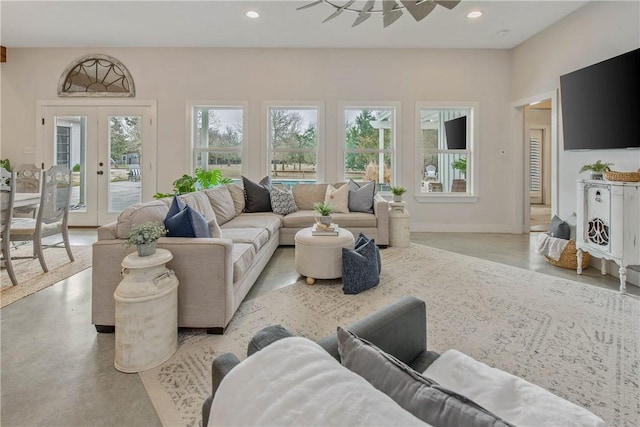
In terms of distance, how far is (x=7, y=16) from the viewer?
458cm

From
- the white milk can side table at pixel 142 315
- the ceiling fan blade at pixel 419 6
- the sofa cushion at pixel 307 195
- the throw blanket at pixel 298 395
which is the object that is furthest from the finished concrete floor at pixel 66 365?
the ceiling fan blade at pixel 419 6

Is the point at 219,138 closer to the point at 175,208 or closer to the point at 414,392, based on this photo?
the point at 175,208

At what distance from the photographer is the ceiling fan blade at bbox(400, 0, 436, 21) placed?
2.37m

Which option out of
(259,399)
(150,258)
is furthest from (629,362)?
(150,258)

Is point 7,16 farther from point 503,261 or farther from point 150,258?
point 503,261

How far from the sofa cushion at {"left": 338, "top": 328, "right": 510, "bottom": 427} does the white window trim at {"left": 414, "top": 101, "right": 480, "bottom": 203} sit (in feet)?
17.8

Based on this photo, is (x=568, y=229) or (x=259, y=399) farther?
(x=568, y=229)

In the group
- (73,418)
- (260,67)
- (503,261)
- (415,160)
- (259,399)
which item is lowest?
(73,418)

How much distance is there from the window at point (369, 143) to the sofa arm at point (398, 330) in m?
4.82

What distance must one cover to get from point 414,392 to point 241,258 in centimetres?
210

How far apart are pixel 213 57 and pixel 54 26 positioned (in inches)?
→ 87.5

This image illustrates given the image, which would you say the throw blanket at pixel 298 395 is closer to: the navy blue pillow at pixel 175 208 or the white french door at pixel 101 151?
the navy blue pillow at pixel 175 208

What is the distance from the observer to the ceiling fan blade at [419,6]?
2369 mm

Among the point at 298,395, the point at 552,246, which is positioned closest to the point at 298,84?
the point at 552,246
